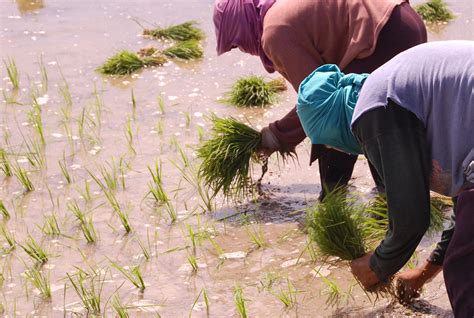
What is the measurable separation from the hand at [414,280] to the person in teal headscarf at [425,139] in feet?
1.64

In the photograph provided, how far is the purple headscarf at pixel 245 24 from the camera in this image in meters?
4.10

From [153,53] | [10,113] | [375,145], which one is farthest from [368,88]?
[153,53]

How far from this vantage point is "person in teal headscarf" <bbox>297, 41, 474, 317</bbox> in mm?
2488

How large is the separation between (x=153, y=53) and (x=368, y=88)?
456 cm

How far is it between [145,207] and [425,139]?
2.28m

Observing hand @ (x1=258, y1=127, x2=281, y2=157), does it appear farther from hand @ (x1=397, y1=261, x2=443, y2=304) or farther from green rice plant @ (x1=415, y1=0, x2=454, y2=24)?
green rice plant @ (x1=415, y1=0, x2=454, y2=24)

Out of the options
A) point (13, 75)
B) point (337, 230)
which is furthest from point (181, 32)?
point (337, 230)

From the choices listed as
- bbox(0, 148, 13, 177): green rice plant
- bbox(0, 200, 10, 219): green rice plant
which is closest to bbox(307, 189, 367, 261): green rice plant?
bbox(0, 200, 10, 219): green rice plant

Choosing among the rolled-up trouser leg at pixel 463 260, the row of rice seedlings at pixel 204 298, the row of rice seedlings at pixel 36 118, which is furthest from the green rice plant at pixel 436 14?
the rolled-up trouser leg at pixel 463 260

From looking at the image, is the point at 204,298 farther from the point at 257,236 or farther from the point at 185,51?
the point at 185,51

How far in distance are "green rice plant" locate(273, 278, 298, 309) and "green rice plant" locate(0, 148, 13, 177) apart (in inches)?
79.0

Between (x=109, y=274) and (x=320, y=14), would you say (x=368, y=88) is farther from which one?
(x=109, y=274)

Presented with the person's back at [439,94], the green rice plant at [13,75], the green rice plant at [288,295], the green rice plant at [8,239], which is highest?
the person's back at [439,94]

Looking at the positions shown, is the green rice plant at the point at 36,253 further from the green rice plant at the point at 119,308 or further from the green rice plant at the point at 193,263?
the green rice plant at the point at 193,263
